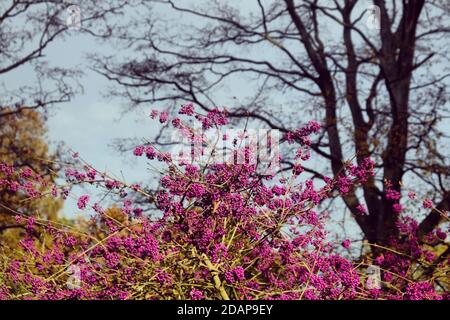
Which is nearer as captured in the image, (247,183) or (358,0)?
(247,183)

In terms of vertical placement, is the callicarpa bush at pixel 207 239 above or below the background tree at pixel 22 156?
below

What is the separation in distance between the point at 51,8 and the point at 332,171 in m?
7.71

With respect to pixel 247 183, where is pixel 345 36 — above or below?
above

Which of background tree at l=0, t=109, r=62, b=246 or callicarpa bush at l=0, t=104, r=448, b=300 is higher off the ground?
background tree at l=0, t=109, r=62, b=246

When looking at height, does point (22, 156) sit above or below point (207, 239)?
above

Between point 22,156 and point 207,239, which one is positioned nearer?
point 207,239

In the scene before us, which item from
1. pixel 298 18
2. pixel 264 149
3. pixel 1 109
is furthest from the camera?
pixel 1 109

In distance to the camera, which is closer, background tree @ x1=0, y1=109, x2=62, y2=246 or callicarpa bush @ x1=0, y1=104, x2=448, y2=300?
callicarpa bush @ x1=0, y1=104, x2=448, y2=300

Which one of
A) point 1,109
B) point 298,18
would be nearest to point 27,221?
point 298,18

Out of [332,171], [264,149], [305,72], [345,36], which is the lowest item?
[264,149]

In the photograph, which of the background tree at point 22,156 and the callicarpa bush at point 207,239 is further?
the background tree at point 22,156

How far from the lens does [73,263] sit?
4520 mm

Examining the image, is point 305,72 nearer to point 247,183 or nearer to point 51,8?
point 51,8
